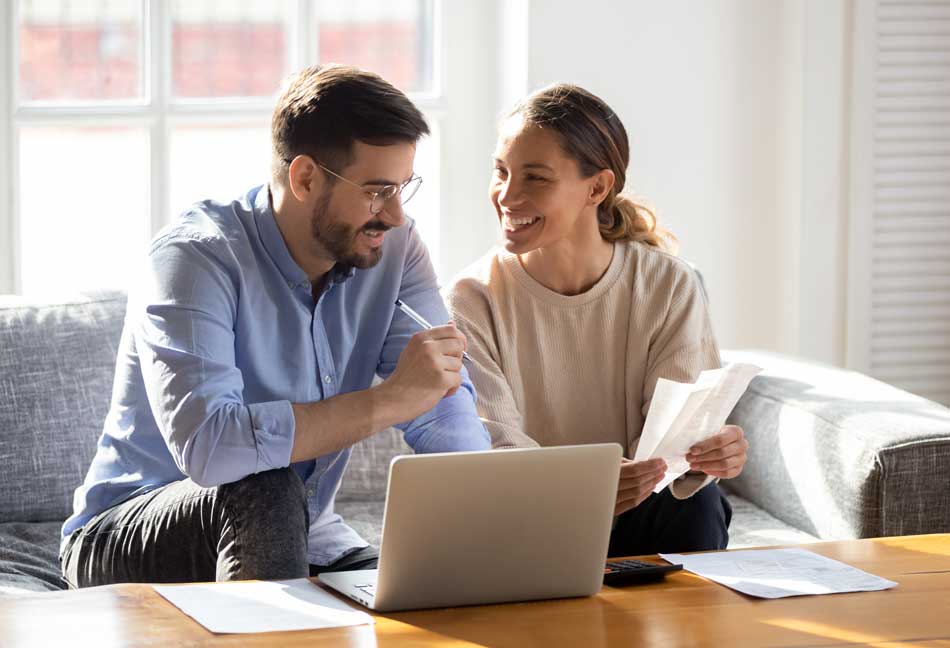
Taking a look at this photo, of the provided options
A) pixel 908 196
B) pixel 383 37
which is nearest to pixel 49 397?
pixel 383 37

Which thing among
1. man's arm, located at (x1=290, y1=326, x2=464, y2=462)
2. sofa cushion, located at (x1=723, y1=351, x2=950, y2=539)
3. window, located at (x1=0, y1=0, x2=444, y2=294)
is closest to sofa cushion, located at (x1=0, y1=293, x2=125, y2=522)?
window, located at (x1=0, y1=0, x2=444, y2=294)

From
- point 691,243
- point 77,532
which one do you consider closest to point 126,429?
point 77,532

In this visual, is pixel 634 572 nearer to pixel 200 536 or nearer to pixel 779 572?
pixel 779 572

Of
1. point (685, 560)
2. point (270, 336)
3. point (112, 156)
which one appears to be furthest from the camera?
point (112, 156)

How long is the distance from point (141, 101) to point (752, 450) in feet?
5.23

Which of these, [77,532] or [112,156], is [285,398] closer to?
[77,532]

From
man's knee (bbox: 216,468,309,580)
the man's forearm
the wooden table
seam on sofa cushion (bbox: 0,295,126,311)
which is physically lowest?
the wooden table

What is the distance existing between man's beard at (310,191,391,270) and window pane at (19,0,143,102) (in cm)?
135

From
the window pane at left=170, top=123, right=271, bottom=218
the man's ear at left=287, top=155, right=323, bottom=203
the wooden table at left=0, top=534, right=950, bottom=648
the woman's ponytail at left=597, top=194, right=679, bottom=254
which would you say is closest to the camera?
the wooden table at left=0, top=534, right=950, bottom=648

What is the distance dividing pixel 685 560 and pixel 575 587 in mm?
222

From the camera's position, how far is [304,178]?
1778 mm

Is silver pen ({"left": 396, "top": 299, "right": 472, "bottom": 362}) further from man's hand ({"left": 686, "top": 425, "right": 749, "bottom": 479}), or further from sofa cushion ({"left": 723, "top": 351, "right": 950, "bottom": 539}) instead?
sofa cushion ({"left": 723, "top": 351, "right": 950, "bottom": 539})

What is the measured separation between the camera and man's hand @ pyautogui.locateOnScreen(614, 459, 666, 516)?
1.79 metres

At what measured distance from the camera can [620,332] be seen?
2.12 meters
